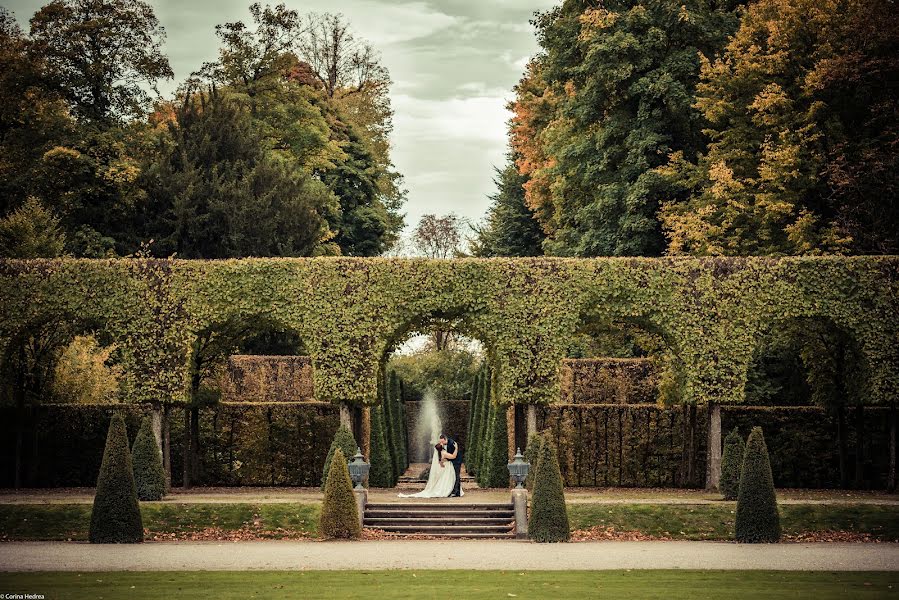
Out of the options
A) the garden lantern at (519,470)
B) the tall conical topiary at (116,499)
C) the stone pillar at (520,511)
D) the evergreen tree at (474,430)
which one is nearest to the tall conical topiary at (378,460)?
the stone pillar at (520,511)

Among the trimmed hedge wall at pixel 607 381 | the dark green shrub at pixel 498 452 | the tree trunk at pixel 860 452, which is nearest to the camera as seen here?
the tree trunk at pixel 860 452

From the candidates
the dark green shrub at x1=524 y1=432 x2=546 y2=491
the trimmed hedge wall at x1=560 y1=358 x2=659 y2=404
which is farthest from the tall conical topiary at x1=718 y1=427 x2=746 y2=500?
the trimmed hedge wall at x1=560 y1=358 x2=659 y2=404

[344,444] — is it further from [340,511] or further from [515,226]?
[515,226]

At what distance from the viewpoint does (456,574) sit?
16766 millimetres

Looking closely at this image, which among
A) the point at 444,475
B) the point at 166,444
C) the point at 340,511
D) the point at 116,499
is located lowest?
the point at 340,511

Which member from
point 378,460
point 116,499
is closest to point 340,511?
point 116,499

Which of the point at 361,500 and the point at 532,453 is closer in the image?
the point at 361,500

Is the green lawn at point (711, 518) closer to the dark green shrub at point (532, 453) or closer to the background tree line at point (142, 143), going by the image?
the dark green shrub at point (532, 453)

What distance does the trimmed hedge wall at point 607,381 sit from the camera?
38000mm

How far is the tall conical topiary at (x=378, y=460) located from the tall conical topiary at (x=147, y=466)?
7.14 metres

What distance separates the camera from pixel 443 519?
79.3ft

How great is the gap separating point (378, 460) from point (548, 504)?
9.90 metres

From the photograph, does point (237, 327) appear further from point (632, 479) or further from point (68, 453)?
point (632, 479)

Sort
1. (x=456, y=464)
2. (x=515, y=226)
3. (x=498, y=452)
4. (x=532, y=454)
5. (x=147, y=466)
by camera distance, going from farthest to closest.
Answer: (x=515, y=226), (x=498, y=452), (x=456, y=464), (x=532, y=454), (x=147, y=466)
